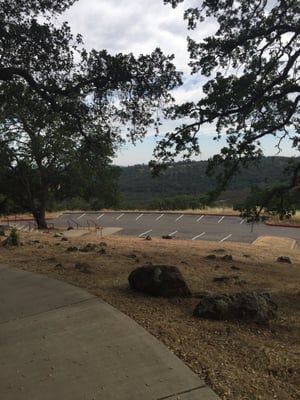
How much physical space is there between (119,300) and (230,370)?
98.4 inches

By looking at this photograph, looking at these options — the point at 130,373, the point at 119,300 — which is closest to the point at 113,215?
the point at 119,300

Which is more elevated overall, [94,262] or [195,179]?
[195,179]

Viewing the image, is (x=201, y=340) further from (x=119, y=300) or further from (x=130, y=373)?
(x=119, y=300)

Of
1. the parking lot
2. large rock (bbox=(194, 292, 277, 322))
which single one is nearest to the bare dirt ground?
large rock (bbox=(194, 292, 277, 322))

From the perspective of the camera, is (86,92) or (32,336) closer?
(32,336)

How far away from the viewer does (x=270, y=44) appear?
882cm

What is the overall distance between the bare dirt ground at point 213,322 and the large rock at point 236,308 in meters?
0.12

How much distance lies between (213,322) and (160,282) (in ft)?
4.54

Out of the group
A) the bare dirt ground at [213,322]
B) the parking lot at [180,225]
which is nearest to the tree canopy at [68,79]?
the bare dirt ground at [213,322]

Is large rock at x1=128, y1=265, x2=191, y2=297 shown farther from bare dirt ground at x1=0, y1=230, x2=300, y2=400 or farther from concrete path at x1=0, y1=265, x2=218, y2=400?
concrete path at x1=0, y1=265, x2=218, y2=400

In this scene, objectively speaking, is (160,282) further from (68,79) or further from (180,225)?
(180,225)

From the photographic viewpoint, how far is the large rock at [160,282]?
19.9 feet

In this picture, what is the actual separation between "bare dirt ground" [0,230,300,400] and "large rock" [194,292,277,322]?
12 centimetres

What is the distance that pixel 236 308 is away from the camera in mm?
5047
